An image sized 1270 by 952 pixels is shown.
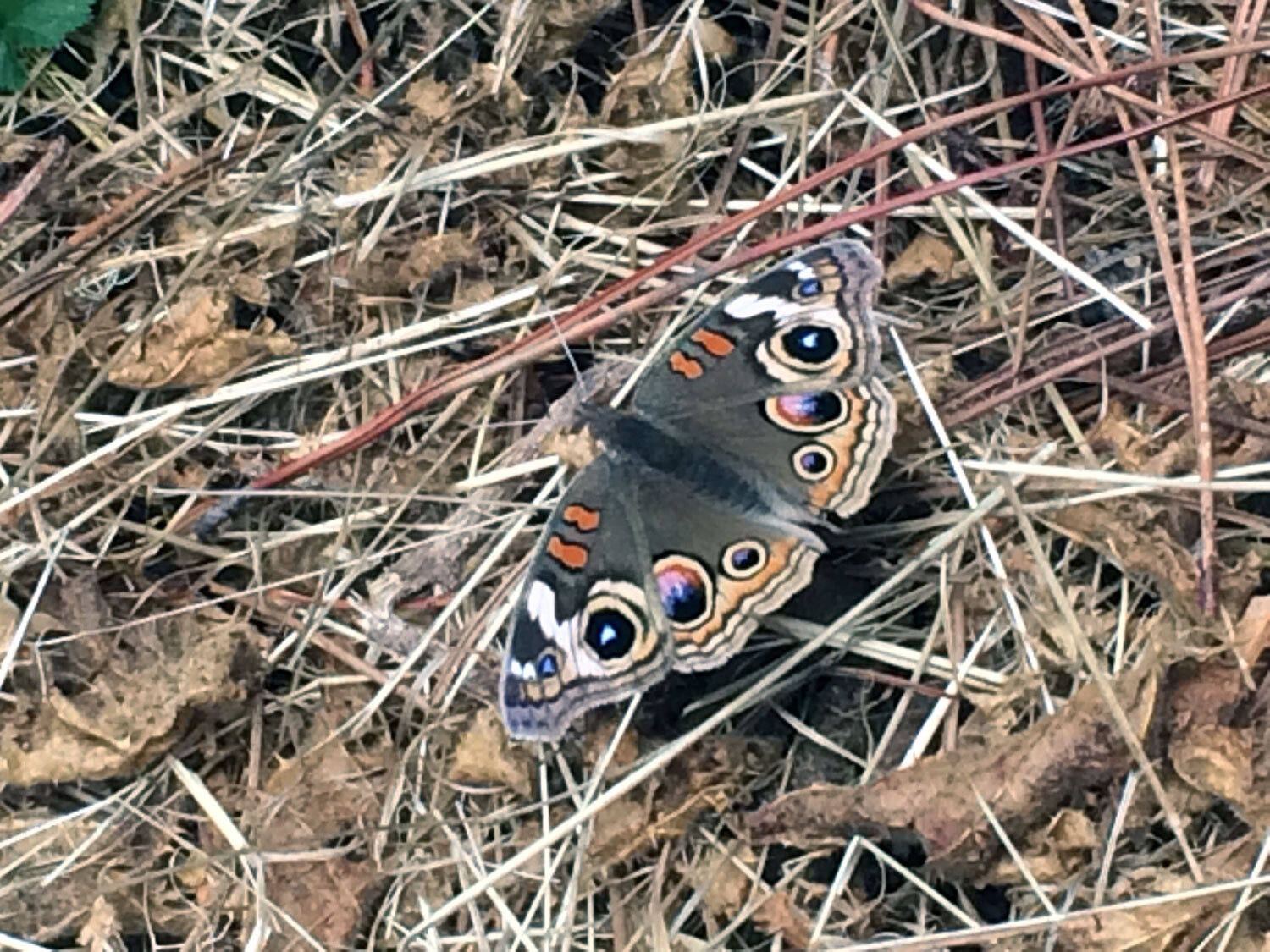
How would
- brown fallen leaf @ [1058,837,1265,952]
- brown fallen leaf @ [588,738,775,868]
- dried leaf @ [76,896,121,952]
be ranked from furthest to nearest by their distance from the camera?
dried leaf @ [76,896,121,952]
brown fallen leaf @ [588,738,775,868]
brown fallen leaf @ [1058,837,1265,952]

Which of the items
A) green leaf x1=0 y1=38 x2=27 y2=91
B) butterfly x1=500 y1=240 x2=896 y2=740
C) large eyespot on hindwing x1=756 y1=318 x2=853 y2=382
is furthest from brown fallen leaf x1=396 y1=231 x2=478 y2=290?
green leaf x1=0 y1=38 x2=27 y2=91

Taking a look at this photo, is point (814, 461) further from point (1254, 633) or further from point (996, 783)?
point (1254, 633)

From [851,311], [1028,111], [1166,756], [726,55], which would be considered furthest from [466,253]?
[1166,756]

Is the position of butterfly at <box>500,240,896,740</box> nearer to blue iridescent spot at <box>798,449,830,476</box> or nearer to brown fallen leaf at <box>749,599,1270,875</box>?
blue iridescent spot at <box>798,449,830,476</box>

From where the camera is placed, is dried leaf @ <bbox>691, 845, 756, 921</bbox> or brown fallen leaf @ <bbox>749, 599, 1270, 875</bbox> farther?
dried leaf @ <bbox>691, 845, 756, 921</bbox>

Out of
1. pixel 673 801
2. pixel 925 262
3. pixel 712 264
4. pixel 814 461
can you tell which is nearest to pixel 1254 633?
pixel 814 461

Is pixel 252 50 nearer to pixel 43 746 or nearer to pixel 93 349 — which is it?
pixel 93 349

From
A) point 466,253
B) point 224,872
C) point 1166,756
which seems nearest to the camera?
point 1166,756
